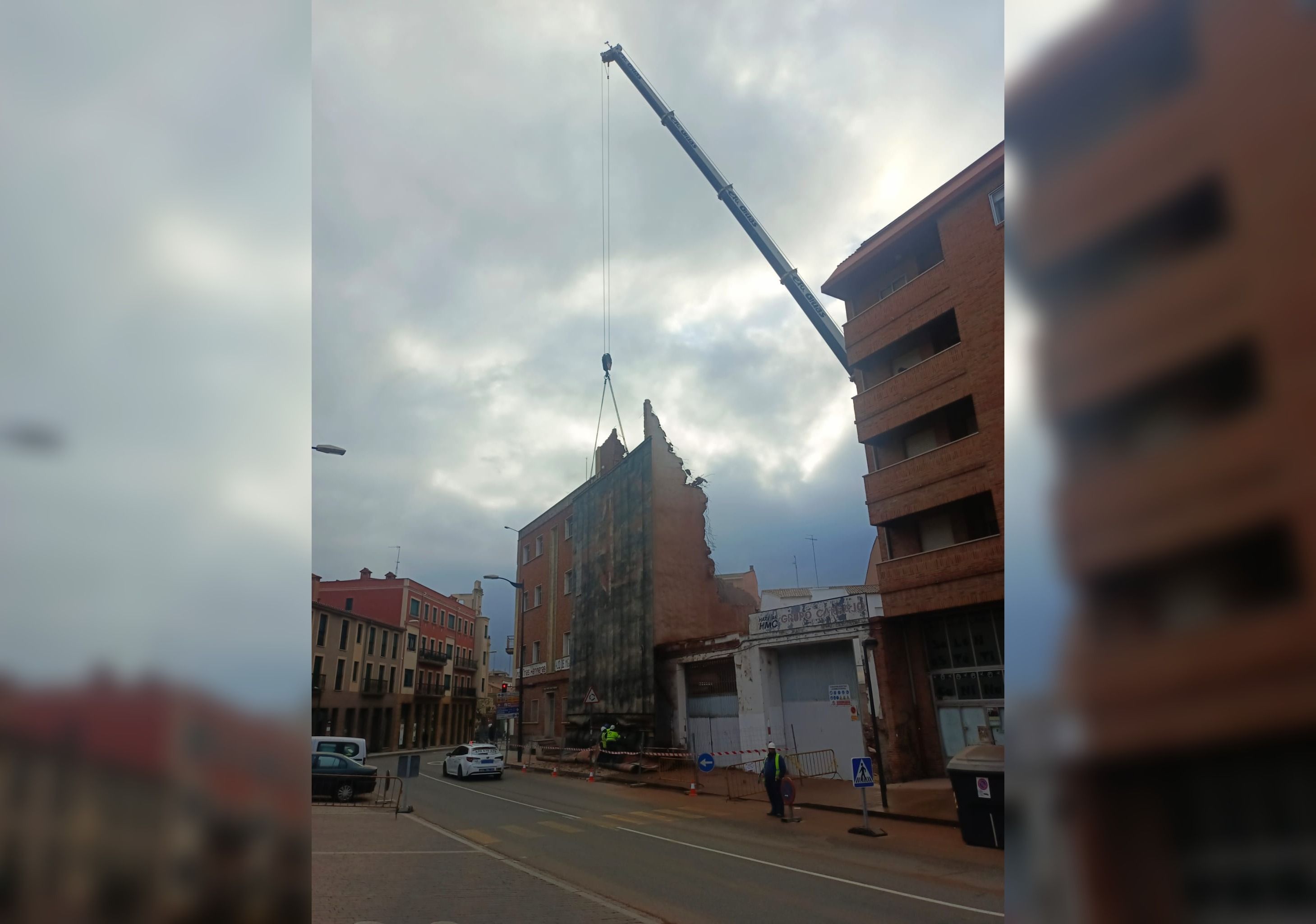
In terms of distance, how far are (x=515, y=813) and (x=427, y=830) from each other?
2.96 meters

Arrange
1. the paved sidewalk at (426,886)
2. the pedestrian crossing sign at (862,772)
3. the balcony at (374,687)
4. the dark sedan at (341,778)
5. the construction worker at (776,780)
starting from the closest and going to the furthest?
the dark sedan at (341,778) < the balcony at (374,687) < the paved sidewalk at (426,886) < the pedestrian crossing sign at (862,772) < the construction worker at (776,780)

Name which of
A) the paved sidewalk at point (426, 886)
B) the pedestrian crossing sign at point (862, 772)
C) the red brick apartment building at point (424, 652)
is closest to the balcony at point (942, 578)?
the pedestrian crossing sign at point (862, 772)

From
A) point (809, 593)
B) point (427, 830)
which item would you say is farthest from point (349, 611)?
point (809, 593)

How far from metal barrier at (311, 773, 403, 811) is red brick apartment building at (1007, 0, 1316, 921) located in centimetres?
406

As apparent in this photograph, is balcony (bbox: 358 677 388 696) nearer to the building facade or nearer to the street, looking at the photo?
the street

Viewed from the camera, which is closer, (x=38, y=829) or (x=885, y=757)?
(x=38, y=829)

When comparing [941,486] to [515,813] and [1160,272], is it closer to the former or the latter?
[515,813]

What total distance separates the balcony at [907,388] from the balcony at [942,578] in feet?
12.1

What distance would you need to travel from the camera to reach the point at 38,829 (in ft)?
4.13

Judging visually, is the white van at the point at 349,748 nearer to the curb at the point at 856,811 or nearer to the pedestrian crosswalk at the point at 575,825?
the pedestrian crosswalk at the point at 575,825

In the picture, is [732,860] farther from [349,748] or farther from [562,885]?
[349,748]

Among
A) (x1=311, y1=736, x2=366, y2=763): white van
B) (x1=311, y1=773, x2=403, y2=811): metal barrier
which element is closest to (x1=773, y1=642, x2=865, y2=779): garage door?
(x1=311, y1=773, x2=403, y2=811): metal barrier

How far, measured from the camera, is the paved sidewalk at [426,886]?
275 inches

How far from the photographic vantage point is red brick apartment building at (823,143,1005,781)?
1030 cm
